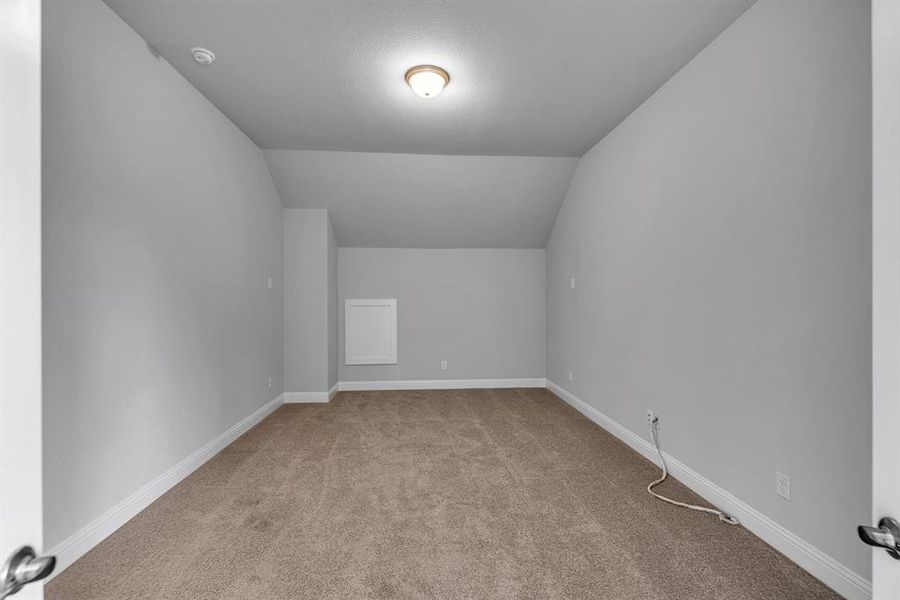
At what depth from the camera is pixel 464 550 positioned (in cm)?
A: 179

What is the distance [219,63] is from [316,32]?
0.73m

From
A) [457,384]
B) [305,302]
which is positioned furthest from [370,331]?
[457,384]

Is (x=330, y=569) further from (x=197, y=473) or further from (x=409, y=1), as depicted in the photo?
(x=409, y=1)

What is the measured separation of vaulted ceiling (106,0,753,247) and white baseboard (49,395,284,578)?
2451 mm

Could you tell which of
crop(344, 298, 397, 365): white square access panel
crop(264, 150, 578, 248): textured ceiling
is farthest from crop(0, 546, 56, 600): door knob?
crop(344, 298, 397, 365): white square access panel

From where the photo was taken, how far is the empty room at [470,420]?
4.76 ft

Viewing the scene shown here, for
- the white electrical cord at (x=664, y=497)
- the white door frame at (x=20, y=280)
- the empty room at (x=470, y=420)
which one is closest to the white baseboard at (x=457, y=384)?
the empty room at (x=470, y=420)

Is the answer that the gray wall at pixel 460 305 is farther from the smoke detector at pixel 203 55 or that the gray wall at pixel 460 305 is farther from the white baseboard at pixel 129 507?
the smoke detector at pixel 203 55

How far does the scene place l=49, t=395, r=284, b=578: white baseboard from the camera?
169 centimetres

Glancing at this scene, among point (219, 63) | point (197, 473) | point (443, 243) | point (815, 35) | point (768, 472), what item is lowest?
point (197, 473)

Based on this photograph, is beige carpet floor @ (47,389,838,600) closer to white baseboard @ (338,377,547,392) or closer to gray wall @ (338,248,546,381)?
white baseboard @ (338,377,547,392)

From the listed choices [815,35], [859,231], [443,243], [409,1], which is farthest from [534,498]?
[443,243]
